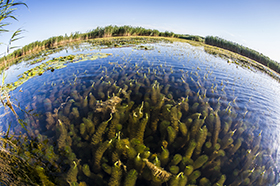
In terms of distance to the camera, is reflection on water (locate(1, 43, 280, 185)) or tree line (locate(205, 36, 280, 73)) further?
tree line (locate(205, 36, 280, 73))

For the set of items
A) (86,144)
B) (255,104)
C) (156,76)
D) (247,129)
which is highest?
(156,76)

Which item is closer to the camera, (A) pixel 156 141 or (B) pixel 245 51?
(A) pixel 156 141

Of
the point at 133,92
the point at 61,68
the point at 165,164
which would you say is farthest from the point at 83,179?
the point at 61,68

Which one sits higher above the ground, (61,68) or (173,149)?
(61,68)

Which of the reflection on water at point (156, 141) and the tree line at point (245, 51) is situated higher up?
the tree line at point (245, 51)

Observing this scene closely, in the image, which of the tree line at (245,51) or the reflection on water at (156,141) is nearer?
the reflection on water at (156,141)

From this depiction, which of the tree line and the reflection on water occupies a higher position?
the tree line

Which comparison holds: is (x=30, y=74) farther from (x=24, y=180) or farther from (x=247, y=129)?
(x=247, y=129)

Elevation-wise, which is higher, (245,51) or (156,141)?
(245,51)

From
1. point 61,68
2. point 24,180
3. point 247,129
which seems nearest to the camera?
point 24,180

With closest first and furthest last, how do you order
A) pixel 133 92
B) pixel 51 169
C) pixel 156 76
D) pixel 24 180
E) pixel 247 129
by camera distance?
pixel 24 180 < pixel 51 169 < pixel 247 129 < pixel 133 92 < pixel 156 76

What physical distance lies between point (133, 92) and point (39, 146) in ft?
9.98

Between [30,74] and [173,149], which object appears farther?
[30,74]

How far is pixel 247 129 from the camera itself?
10.6ft
